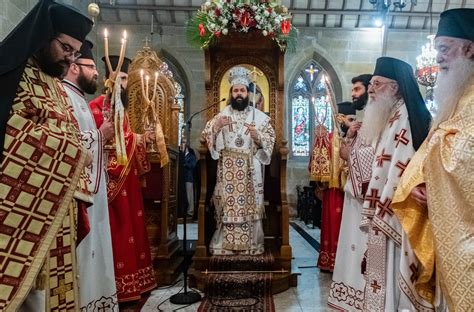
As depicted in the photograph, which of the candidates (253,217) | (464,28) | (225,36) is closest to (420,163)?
(464,28)

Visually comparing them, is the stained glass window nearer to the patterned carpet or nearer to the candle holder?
the candle holder

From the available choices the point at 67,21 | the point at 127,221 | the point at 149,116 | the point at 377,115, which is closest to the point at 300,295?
the point at 127,221

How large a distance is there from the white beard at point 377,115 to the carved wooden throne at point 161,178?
8.53 ft

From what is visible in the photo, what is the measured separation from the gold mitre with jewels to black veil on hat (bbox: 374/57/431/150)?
2204 mm

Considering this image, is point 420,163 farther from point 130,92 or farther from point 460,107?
point 130,92

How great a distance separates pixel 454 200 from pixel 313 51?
10549 millimetres

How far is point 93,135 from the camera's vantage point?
274 cm

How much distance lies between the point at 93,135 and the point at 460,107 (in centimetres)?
221

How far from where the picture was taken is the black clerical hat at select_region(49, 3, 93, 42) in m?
2.14

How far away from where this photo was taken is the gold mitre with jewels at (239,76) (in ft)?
16.1

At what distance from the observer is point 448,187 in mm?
2102

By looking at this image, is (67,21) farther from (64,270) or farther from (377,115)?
(377,115)

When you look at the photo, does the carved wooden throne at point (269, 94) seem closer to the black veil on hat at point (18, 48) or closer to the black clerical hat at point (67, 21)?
the black clerical hat at point (67, 21)

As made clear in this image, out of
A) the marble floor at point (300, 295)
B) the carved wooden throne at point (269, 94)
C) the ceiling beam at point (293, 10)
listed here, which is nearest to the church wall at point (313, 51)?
the ceiling beam at point (293, 10)
